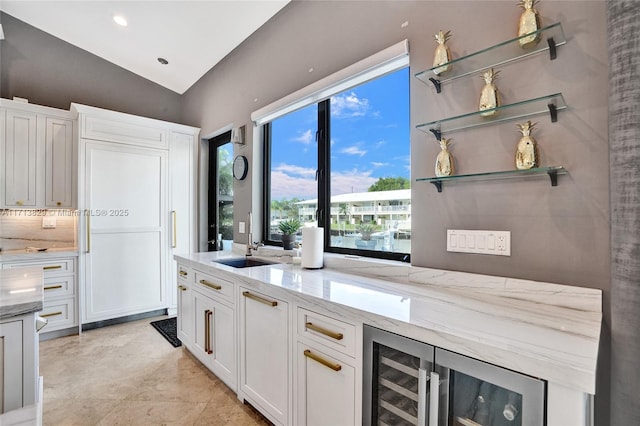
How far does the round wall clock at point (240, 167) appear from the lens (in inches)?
121

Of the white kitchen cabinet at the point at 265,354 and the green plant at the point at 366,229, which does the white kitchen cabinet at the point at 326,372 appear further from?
the green plant at the point at 366,229

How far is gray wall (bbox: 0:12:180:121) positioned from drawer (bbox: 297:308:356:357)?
3.97m

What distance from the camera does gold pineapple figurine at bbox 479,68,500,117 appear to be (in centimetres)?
137

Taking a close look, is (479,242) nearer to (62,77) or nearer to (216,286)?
(216,286)

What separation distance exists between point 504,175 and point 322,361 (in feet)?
3.73

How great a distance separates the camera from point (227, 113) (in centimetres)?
343

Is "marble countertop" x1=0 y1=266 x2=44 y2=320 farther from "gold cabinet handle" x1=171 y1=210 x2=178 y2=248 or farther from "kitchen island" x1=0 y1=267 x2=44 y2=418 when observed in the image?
"gold cabinet handle" x1=171 y1=210 x2=178 y2=248

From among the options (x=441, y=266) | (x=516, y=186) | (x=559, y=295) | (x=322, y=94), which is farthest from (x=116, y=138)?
(x=559, y=295)

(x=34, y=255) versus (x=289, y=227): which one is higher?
(x=289, y=227)

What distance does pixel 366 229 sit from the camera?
85.3 inches

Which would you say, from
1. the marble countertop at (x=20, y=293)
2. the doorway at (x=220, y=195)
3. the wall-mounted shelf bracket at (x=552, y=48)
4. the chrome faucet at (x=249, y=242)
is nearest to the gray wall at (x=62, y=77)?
the doorway at (x=220, y=195)

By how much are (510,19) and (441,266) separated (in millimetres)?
1165

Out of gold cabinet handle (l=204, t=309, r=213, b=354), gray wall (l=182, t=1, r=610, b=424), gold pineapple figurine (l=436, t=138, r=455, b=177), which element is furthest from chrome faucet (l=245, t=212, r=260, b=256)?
gold pineapple figurine (l=436, t=138, r=455, b=177)

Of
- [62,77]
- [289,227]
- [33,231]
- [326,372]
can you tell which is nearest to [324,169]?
[289,227]
